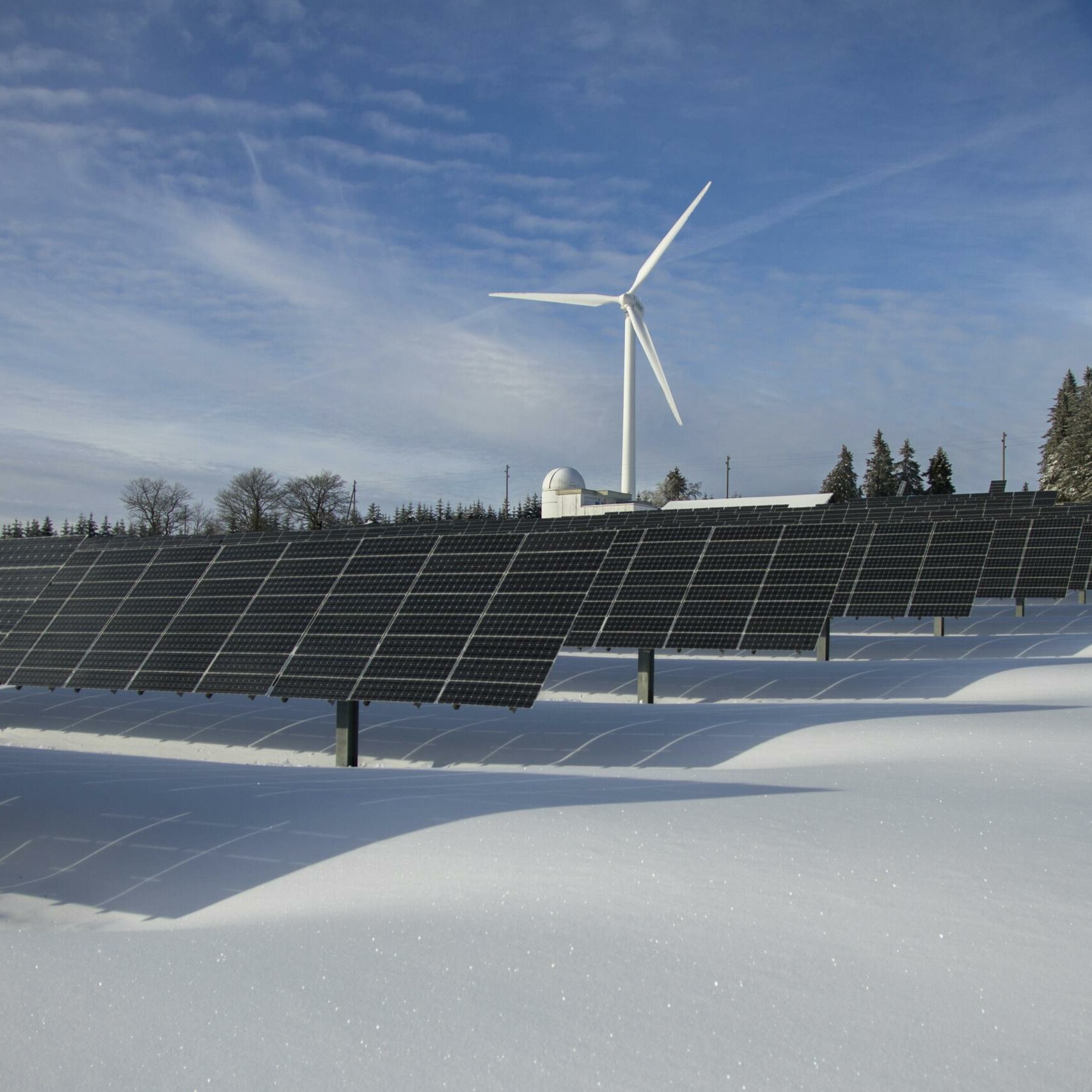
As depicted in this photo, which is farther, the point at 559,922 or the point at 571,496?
the point at 571,496

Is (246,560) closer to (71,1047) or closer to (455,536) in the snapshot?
(455,536)

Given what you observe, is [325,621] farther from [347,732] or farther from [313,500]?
[313,500]

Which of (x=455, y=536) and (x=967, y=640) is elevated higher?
(x=455, y=536)

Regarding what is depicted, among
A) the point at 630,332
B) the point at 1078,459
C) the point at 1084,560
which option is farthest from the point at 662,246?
the point at 1078,459

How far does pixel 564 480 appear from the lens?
8100 cm

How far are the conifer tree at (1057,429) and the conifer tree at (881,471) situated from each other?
18554 millimetres

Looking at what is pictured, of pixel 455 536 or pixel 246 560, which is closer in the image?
pixel 455 536

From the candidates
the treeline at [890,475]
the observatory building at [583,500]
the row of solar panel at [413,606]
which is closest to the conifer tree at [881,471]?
the treeline at [890,475]

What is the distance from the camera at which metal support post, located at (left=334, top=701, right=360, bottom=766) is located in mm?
18906

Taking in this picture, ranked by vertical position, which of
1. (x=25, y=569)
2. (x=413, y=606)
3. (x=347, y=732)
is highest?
(x=25, y=569)

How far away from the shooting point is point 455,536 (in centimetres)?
2256

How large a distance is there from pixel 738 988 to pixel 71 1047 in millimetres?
4635

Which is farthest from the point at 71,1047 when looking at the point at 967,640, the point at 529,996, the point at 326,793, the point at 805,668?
the point at 967,640

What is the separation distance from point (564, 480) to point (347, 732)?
62.9 m
